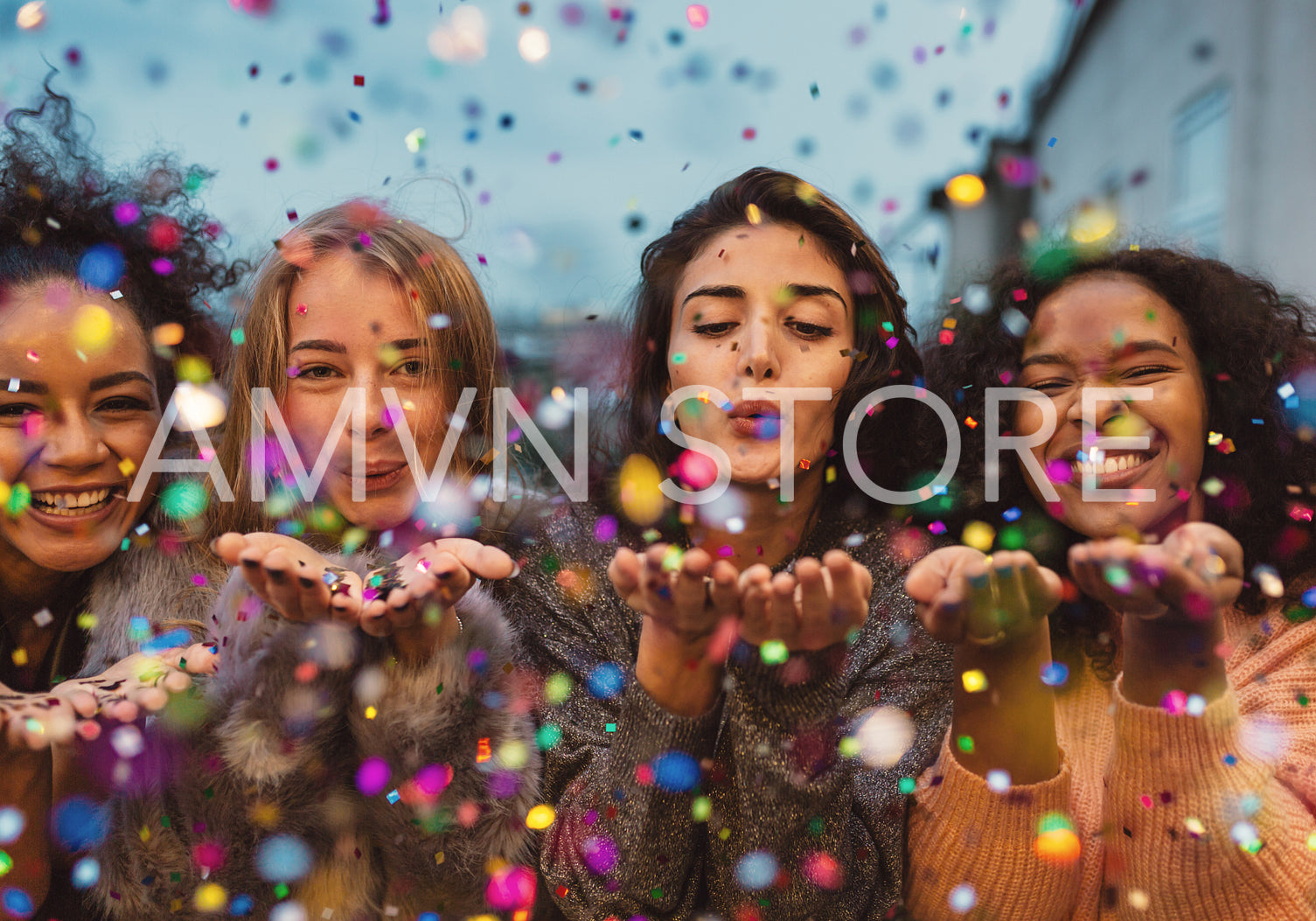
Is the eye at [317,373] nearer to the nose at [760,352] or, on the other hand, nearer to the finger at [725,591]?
the nose at [760,352]

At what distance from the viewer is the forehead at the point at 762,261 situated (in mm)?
1614

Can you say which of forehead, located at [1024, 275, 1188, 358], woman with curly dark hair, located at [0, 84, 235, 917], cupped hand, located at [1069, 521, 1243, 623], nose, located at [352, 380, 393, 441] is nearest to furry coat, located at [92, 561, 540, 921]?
woman with curly dark hair, located at [0, 84, 235, 917]

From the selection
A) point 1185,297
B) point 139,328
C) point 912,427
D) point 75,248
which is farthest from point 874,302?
point 75,248

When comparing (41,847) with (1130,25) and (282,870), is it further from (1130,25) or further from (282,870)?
(1130,25)

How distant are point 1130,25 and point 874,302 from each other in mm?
4853

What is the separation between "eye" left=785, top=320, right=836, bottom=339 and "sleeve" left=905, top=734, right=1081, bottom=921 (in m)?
0.74

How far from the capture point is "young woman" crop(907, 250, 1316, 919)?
112 centimetres

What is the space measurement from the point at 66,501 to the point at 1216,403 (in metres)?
2.12

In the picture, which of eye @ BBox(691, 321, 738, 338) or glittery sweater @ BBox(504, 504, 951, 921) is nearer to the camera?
glittery sweater @ BBox(504, 504, 951, 921)

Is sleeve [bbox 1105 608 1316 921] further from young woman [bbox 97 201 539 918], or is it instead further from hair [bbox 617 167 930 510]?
young woman [bbox 97 201 539 918]

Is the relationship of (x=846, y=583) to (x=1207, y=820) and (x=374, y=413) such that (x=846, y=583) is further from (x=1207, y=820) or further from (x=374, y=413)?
(x=374, y=413)

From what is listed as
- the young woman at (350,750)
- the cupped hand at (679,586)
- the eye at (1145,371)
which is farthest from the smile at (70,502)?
the eye at (1145,371)

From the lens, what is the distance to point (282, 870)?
1301mm

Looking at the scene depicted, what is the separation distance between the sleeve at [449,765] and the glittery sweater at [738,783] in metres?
0.11
